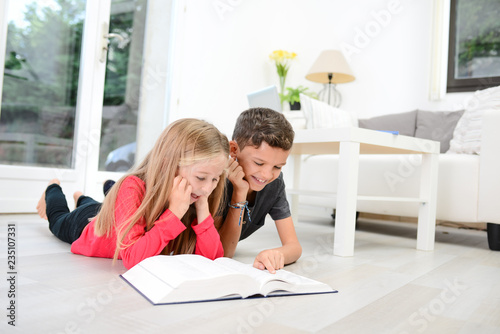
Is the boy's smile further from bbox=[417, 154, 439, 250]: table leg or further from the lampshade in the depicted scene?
the lampshade

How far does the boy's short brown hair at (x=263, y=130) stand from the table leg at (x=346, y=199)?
1.49 feet

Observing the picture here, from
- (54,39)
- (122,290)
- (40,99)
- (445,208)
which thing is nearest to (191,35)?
(54,39)

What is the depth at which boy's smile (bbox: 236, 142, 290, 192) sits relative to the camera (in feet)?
3.96

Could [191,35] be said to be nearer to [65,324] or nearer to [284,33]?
[284,33]

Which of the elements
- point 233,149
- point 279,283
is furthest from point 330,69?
point 279,283

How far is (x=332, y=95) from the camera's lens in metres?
4.12

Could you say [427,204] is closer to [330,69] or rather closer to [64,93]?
[330,69]

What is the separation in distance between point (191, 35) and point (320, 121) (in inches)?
57.1

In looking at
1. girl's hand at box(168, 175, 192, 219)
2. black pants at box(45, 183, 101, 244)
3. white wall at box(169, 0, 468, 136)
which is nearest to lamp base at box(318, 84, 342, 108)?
white wall at box(169, 0, 468, 136)

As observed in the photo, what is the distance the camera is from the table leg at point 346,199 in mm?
1631

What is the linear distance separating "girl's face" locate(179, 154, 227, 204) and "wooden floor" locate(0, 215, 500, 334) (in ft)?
0.99

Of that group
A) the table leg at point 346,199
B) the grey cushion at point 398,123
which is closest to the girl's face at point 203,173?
the table leg at point 346,199

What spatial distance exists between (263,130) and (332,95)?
3066mm

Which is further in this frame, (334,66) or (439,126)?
(334,66)
